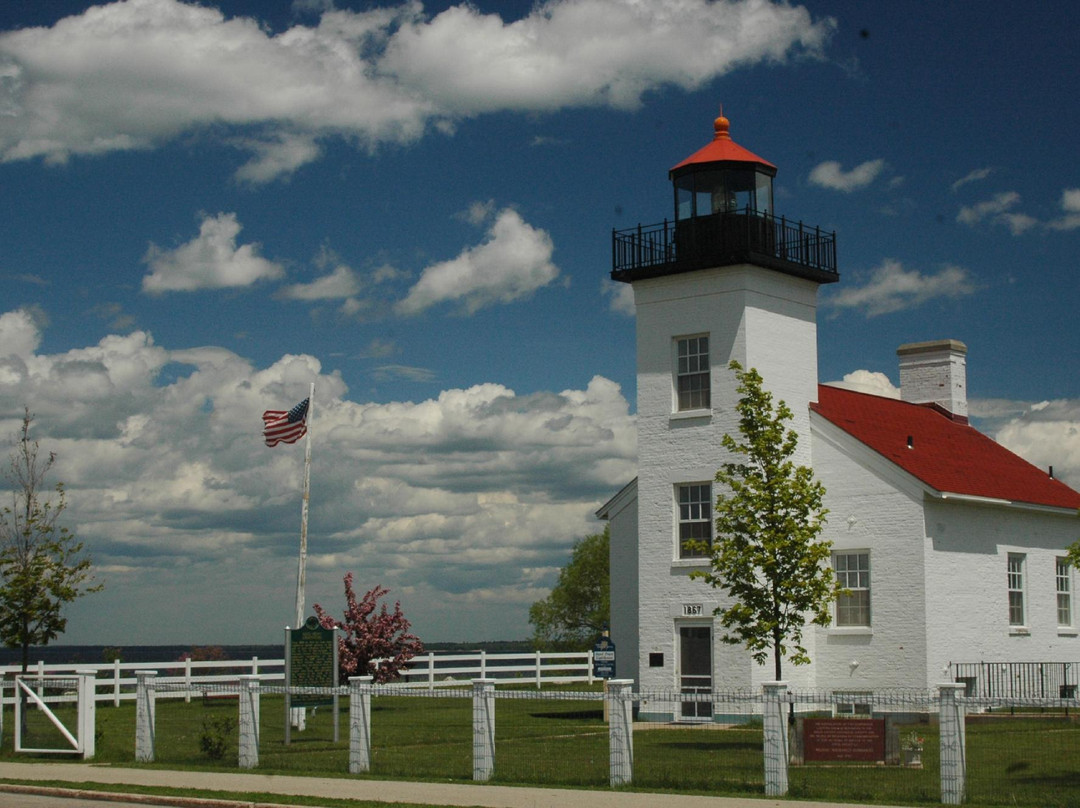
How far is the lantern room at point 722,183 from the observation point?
29438 mm

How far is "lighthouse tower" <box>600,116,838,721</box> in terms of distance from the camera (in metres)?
28.6

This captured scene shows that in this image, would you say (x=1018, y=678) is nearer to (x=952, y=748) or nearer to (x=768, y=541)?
(x=768, y=541)

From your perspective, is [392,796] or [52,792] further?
[52,792]

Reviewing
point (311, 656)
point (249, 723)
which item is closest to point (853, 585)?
point (311, 656)

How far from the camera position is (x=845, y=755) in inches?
653

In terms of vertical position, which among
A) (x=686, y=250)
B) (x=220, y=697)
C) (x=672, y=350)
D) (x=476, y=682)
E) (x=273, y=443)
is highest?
(x=686, y=250)

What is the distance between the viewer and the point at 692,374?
29266mm

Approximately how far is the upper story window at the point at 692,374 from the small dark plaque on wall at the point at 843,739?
1282 centimetres

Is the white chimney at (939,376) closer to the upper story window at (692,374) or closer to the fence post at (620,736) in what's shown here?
the upper story window at (692,374)

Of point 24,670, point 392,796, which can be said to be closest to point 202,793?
point 392,796

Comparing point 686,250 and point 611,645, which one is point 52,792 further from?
point 686,250

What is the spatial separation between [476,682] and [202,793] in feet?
12.4

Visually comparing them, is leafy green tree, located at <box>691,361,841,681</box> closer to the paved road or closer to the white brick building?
the white brick building

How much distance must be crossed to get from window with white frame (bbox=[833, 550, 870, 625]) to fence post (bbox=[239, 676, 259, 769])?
534 inches
